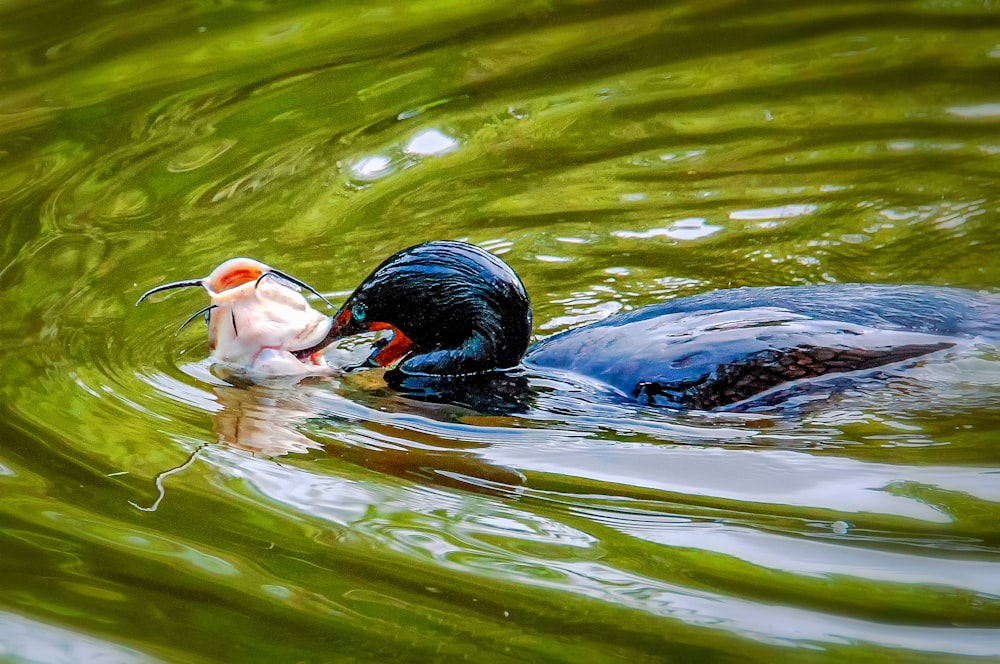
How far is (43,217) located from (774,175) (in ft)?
11.1

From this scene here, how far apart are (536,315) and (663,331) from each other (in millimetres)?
1104

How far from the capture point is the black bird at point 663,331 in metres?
4.22

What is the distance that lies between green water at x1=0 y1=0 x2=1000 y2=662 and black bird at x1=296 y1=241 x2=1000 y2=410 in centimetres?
14

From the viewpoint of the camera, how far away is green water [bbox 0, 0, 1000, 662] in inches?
109

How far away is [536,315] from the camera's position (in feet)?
17.7

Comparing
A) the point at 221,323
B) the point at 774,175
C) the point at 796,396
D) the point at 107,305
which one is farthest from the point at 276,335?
the point at 774,175

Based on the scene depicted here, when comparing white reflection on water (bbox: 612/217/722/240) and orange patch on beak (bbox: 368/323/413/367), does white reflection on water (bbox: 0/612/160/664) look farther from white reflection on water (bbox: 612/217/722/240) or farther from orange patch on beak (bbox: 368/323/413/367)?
white reflection on water (bbox: 612/217/722/240)

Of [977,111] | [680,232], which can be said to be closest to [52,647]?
[680,232]

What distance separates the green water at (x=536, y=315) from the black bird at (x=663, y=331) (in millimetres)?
139

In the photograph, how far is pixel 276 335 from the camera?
4.48 m

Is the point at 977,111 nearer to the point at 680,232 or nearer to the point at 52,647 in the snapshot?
the point at 680,232

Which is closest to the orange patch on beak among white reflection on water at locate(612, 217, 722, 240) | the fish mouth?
the fish mouth

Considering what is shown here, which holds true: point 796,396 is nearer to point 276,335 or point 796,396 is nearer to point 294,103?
point 276,335

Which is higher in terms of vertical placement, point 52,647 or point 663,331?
point 663,331
